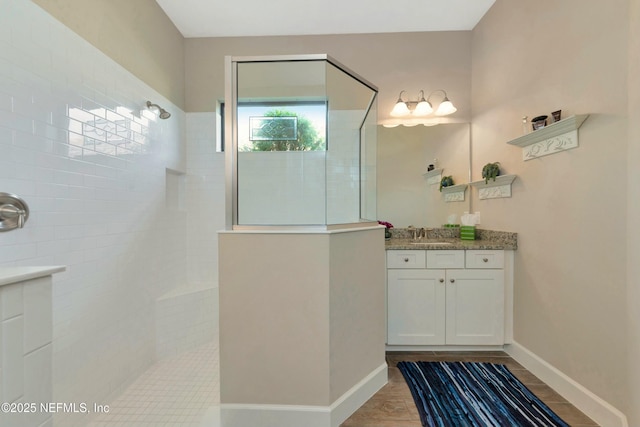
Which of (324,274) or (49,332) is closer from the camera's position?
(49,332)

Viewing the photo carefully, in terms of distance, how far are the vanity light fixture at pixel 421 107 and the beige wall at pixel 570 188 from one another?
17.3 inches

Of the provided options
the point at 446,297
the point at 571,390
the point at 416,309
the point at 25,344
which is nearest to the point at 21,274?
the point at 25,344

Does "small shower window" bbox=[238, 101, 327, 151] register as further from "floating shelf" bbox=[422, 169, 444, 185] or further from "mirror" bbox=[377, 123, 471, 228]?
"floating shelf" bbox=[422, 169, 444, 185]

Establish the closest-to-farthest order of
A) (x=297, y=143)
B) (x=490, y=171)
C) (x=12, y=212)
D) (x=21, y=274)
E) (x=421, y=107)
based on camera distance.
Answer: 1. (x=21, y=274)
2. (x=12, y=212)
3. (x=297, y=143)
4. (x=490, y=171)
5. (x=421, y=107)

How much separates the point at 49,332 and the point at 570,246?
245 centimetres

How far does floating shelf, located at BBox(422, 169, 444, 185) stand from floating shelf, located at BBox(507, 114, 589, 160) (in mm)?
774

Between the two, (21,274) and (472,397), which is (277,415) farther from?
(21,274)

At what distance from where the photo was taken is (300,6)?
258 centimetres

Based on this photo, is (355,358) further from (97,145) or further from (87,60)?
(87,60)

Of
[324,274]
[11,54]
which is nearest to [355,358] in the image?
[324,274]

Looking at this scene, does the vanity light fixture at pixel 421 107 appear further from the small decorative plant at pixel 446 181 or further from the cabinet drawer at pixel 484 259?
the cabinet drawer at pixel 484 259

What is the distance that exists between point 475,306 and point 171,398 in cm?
238

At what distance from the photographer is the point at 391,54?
295 centimetres

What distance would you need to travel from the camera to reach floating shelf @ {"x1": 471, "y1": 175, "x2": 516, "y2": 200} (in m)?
2.32
